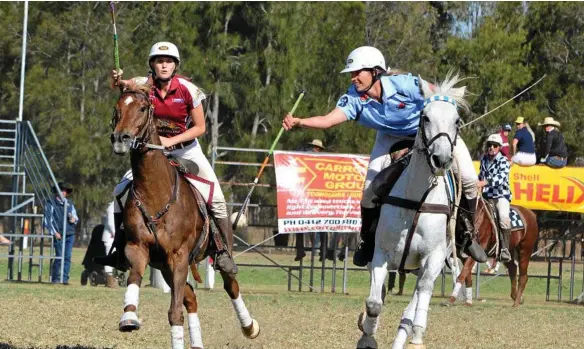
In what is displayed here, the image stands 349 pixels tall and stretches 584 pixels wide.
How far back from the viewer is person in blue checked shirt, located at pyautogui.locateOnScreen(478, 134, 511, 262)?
21438mm

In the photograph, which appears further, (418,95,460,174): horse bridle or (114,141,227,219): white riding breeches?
(114,141,227,219): white riding breeches

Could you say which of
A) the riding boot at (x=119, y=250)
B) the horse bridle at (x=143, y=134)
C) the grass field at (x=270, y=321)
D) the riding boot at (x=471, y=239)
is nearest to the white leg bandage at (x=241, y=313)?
the grass field at (x=270, y=321)

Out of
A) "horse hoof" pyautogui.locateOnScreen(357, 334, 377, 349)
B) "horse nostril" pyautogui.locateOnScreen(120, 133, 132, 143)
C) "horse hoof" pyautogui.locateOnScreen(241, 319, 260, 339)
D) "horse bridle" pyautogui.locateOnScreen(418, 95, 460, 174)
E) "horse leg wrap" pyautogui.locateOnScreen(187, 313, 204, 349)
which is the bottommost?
"horse hoof" pyautogui.locateOnScreen(241, 319, 260, 339)

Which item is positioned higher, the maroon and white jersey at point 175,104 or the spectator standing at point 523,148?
the maroon and white jersey at point 175,104

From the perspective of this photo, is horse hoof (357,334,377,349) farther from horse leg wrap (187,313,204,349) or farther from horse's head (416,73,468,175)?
horse's head (416,73,468,175)

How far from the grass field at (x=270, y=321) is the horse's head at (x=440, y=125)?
339 centimetres

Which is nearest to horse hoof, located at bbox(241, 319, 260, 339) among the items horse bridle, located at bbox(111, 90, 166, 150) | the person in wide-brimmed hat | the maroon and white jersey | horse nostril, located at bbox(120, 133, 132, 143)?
the maroon and white jersey

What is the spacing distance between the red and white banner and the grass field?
1427 mm

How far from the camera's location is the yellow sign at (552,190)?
25.5 meters

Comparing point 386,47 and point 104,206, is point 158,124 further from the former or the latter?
point 386,47

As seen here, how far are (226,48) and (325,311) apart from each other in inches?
1352

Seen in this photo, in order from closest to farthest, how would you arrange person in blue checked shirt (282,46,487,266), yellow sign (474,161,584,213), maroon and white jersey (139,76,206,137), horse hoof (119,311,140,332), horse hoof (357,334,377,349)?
horse hoof (119,311,140,332), horse hoof (357,334,377,349), person in blue checked shirt (282,46,487,266), maroon and white jersey (139,76,206,137), yellow sign (474,161,584,213)

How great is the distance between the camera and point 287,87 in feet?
171

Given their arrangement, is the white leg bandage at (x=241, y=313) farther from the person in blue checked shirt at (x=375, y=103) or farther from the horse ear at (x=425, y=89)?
the horse ear at (x=425, y=89)
